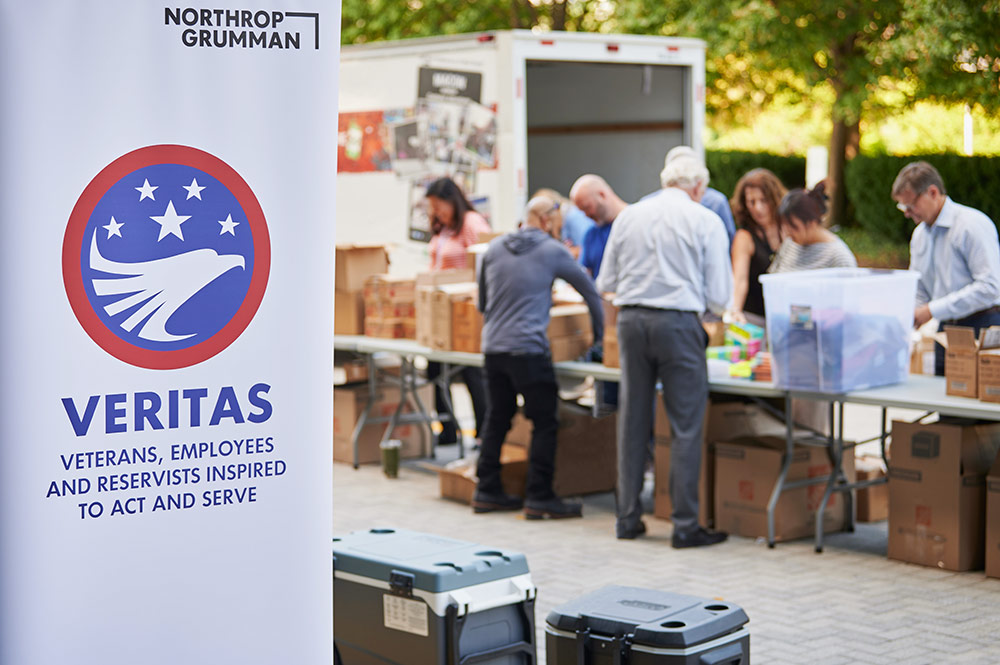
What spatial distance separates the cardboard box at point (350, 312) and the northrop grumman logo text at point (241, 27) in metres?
6.19

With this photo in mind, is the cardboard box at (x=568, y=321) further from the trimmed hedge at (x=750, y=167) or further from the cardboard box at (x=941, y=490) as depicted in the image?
the trimmed hedge at (x=750, y=167)

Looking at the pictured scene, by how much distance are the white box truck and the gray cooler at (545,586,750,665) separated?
5.83m

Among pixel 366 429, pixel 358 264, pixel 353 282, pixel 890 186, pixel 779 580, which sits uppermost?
pixel 890 186

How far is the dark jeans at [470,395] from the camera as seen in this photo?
922cm

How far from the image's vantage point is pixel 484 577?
4332mm

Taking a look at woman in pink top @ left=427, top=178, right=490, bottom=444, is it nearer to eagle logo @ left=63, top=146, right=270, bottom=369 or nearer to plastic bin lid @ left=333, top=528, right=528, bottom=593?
plastic bin lid @ left=333, top=528, right=528, bottom=593

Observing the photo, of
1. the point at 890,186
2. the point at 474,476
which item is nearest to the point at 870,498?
the point at 474,476

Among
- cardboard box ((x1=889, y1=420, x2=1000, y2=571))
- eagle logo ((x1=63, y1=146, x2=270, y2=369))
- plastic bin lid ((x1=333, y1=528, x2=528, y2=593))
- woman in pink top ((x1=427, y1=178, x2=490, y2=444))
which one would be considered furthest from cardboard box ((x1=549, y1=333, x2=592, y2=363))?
eagle logo ((x1=63, y1=146, x2=270, y2=369))

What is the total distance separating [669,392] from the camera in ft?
22.2

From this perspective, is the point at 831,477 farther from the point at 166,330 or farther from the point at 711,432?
the point at 166,330

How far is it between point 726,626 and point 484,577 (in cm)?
80

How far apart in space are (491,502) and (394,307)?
1.75 m

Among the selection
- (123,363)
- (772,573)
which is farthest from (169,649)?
(772,573)

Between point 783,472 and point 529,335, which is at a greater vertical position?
point 529,335
